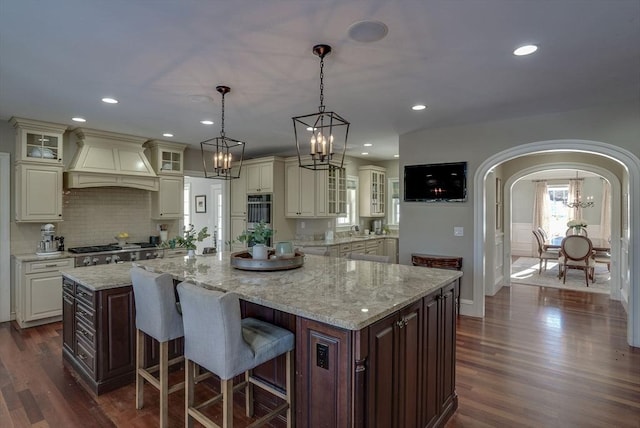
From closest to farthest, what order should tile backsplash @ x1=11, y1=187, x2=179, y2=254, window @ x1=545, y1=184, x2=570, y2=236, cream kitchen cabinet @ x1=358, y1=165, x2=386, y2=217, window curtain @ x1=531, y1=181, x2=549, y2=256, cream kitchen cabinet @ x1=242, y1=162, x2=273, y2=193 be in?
tile backsplash @ x1=11, y1=187, x2=179, y2=254, cream kitchen cabinet @ x1=242, y1=162, x2=273, y2=193, cream kitchen cabinet @ x1=358, y1=165, x2=386, y2=217, window @ x1=545, y1=184, x2=570, y2=236, window curtain @ x1=531, y1=181, x2=549, y2=256

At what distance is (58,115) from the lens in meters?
4.14

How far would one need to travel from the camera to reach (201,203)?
8.70 metres

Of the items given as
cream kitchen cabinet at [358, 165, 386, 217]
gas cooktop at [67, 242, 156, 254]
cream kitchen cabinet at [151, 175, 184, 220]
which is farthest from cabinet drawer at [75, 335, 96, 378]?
cream kitchen cabinet at [358, 165, 386, 217]

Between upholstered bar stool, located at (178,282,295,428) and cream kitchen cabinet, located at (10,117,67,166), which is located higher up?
cream kitchen cabinet, located at (10,117,67,166)

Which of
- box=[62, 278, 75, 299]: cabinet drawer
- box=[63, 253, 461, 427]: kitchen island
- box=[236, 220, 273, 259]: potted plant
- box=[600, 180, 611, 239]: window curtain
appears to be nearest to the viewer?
box=[63, 253, 461, 427]: kitchen island

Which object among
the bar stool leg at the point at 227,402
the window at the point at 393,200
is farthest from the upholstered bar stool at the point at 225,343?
the window at the point at 393,200

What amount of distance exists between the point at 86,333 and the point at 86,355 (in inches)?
7.6

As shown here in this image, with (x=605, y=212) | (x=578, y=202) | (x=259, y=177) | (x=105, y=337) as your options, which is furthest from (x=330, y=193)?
(x=605, y=212)

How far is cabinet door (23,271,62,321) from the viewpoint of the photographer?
4273mm

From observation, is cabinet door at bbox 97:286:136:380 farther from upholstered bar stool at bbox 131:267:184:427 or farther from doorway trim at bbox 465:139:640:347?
doorway trim at bbox 465:139:640:347

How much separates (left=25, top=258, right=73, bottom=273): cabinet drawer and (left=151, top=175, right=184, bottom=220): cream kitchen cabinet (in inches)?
58.6

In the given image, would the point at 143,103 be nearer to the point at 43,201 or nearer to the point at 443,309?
the point at 43,201

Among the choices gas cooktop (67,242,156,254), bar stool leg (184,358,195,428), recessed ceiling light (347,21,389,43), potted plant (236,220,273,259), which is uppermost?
recessed ceiling light (347,21,389,43)

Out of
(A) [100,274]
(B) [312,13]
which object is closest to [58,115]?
(A) [100,274]
